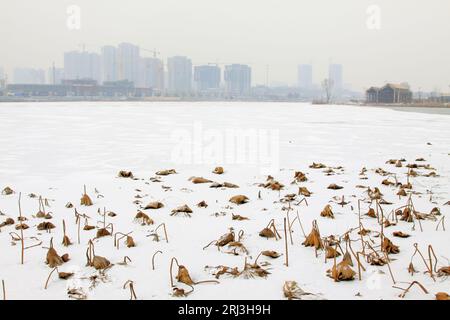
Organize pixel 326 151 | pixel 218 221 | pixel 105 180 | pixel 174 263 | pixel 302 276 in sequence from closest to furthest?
pixel 302 276 → pixel 174 263 → pixel 218 221 → pixel 105 180 → pixel 326 151

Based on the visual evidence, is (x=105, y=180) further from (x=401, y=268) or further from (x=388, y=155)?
(x=388, y=155)

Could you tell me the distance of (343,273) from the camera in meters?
3.73

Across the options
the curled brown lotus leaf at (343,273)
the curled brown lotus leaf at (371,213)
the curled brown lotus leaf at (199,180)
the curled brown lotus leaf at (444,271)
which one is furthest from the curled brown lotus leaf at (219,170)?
the curled brown lotus leaf at (444,271)

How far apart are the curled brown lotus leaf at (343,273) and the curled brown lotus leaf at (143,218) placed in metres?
2.57

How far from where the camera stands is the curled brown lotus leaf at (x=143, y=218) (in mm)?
5371

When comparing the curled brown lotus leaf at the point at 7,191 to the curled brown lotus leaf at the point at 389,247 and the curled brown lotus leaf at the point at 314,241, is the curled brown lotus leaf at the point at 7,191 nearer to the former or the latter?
the curled brown lotus leaf at the point at 314,241

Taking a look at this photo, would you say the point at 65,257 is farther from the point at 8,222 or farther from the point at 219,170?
the point at 219,170

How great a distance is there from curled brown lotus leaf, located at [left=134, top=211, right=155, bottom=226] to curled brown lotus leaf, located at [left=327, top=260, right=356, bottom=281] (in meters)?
2.57

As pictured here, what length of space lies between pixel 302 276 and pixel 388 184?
14.7ft

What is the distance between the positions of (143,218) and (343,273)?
281 cm

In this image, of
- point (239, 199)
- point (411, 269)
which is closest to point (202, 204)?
point (239, 199)
